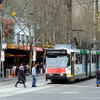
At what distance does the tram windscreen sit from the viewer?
89.9 ft

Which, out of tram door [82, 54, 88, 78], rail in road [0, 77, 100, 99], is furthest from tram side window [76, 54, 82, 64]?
rail in road [0, 77, 100, 99]

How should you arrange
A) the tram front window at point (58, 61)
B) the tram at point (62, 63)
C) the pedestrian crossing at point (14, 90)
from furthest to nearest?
the tram front window at point (58, 61) < the tram at point (62, 63) < the pedestrian crossing at point (14, 90)

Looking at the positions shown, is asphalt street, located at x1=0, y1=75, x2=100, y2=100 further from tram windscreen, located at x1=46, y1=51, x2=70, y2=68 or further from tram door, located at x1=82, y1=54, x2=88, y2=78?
tram door, located at x1=82, y1=54, x2=88, y2=78

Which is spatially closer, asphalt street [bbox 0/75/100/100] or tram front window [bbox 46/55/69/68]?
asphalt street [bbox 0/75/100/100]

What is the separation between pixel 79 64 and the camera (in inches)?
1187

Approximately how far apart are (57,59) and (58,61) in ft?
0.60

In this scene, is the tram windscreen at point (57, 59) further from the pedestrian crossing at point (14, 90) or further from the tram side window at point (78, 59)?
the pedestrian crossing at point (14, 90)

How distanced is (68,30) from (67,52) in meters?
26.9

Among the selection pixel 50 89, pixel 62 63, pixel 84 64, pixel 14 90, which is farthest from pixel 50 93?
pixel 84 64

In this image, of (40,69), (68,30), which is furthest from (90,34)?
(40,69)

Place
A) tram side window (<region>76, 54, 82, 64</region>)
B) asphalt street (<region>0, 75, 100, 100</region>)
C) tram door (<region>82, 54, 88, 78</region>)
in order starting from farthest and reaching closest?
tram door (<region>82, 54, 88, 78</region>) → tram side window (<region>76, 54, 82, 64</region>) → asphalt street (<region>0, 75, 100, 100</region>)

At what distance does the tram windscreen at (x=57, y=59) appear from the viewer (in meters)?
27.4

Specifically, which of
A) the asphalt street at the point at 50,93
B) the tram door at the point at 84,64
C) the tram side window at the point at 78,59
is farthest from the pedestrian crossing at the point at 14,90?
the tram door at the point at 84,64

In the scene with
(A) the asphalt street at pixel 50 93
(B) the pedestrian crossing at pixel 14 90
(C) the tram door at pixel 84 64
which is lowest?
(B) the pedestrian crossing at pixel 14 90
